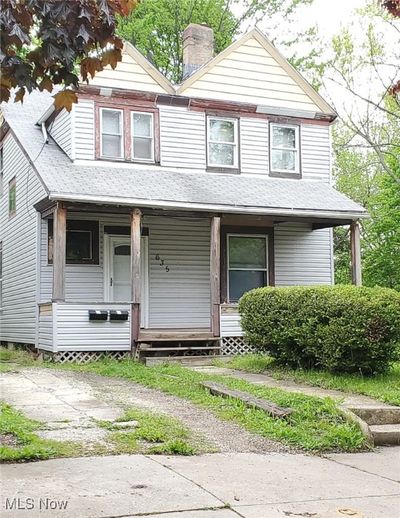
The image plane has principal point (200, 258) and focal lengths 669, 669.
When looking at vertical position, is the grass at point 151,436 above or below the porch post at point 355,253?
below

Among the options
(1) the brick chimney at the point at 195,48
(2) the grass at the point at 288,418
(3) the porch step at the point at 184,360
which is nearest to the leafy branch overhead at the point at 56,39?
(2) the grass at the point at 288,418

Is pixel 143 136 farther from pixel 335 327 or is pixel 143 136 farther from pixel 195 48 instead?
pixel 335 327

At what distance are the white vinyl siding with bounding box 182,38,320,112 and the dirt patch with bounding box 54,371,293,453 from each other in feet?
28.0

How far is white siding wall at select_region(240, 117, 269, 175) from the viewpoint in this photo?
54.4 feet

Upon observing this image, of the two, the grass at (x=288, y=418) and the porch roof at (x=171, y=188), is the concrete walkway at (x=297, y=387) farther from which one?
the porch roof at (x=171, y=188)

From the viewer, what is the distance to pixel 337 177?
32312 mm

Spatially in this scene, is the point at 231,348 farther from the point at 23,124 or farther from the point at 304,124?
the point at 23,124

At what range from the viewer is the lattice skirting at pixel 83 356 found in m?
13.1

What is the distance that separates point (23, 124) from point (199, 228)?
5.35 metres

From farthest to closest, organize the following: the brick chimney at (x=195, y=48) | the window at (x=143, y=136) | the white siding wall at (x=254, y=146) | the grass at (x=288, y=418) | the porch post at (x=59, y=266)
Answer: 1. the brick chimney at (x=195, y=48)
2. the white siding wall at (x=254, y=146)
3. the window at (x=143, y=136)
4. the porch post at (x=59, y=266)
5. the grass at (x=288, y=418)

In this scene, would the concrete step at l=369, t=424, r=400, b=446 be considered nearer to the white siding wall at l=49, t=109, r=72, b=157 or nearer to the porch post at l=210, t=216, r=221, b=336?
the porch post at l=210, t=216, r=221, b=336

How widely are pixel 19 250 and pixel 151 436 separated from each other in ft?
37.8

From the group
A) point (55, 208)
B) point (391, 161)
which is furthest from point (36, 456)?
point (391, 161)

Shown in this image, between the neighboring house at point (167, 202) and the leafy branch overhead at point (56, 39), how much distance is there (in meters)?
8.14
